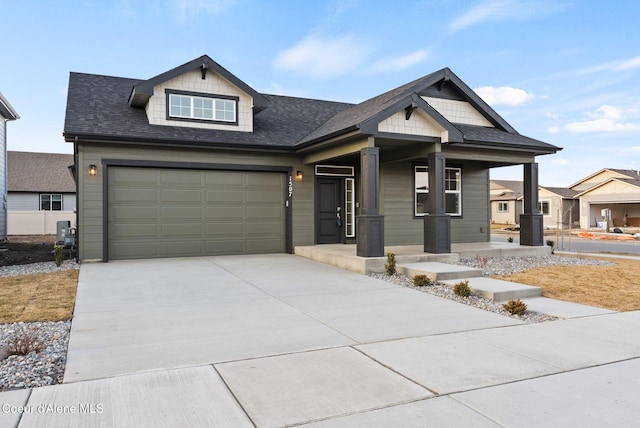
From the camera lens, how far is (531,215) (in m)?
12.5

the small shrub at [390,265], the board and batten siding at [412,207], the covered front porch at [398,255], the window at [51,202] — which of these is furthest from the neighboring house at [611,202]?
the window at [51,202]

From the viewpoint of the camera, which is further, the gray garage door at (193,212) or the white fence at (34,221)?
the white fence at (34,221)

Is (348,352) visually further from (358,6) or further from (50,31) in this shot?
(50,31)

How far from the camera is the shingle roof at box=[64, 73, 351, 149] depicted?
10.8 meters

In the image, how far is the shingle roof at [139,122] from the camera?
1082 cm

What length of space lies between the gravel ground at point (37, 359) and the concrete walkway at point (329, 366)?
126 millimetres

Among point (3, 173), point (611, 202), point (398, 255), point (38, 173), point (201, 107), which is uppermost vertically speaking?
point (201, 107)

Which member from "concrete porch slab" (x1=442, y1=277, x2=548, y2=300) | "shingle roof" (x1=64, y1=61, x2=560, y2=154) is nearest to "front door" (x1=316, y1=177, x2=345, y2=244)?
"shingle roof" (x1=64, y1=61, x2=560, y2=154)

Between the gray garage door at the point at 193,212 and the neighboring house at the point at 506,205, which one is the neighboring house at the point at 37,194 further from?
the neighboring house at the point at 506,205

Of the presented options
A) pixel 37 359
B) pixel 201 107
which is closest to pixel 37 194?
pixel 201 107

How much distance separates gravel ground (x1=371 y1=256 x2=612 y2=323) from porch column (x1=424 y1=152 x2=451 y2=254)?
66cm

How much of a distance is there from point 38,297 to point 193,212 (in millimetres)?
5355

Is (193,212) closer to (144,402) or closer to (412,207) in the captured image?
(412,207)

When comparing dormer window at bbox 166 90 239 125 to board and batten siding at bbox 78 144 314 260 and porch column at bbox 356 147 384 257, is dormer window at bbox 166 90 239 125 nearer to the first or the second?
board and batten siding at bbox 78 144 314 260
